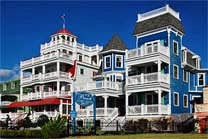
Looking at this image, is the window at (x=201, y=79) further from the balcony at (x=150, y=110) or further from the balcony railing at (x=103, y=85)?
the balcony railing at (x=103, y=85)

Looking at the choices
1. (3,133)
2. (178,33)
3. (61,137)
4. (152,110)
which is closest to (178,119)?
(152,110)

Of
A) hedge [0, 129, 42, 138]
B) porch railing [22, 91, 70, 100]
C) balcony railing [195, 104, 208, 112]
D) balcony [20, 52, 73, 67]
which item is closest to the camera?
hedge [0, 129, 42, 138]

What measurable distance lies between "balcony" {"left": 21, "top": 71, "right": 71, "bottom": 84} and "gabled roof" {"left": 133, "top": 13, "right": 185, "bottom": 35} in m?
12.9

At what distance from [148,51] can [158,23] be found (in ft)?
12.0

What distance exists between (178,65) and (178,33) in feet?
11.3

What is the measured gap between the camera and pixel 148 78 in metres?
32.9

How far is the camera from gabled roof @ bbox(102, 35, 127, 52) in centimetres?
4247

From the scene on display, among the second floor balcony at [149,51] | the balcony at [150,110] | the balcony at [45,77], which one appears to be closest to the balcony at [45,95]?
the balcony at [45,77]

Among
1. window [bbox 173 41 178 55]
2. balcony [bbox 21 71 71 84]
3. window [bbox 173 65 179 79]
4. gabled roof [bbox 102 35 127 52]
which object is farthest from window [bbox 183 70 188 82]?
balcony [bbox 21 71 71 84]

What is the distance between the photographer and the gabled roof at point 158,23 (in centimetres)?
3453

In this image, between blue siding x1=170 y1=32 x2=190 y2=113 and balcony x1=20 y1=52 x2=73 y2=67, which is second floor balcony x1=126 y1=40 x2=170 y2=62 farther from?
balcony x1=20 y1=52 x2=73 y2=67

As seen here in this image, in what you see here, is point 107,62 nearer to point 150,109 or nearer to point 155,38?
point 155,38

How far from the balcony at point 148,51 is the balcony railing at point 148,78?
194 cm

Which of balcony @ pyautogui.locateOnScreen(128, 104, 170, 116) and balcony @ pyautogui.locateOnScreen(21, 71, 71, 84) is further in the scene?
balcony @ pyautogui.locateOnScreen(21, 71, 71, 84)
